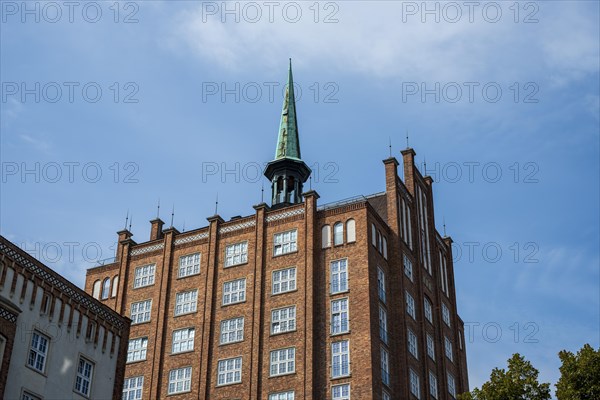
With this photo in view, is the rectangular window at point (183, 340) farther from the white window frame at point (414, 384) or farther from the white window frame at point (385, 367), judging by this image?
the white window frame at point (414, 384)

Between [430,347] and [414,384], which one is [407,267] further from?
[414,384]

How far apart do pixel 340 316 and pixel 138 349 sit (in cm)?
1694

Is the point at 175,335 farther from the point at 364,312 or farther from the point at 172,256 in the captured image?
the point at 364,312

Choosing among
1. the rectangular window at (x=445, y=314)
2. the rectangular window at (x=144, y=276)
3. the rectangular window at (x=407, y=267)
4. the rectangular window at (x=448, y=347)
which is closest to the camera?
the rectangular window at (x=407, y=267)

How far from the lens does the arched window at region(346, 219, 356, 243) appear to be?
64.6 meters

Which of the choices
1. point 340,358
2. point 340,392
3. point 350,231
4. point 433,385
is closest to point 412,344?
point 433,385

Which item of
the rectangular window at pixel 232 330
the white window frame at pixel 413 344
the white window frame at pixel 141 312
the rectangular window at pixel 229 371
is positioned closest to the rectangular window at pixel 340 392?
the rectangular window at pixel 229 371

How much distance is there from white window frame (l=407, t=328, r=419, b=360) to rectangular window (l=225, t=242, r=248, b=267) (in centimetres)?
1361

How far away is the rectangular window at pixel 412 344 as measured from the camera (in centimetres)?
6512

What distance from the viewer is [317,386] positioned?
196 ft

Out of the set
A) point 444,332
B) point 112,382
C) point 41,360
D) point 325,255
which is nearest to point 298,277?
point 325,255

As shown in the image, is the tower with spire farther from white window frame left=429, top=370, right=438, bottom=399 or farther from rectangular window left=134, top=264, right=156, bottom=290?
→ white window frame left=429, top=370, right=438, bottom=399

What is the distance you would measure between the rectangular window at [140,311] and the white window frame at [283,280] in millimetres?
11016

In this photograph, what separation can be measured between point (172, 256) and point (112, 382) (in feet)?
103
